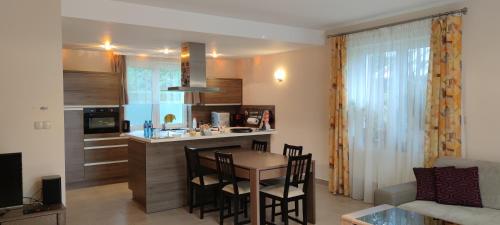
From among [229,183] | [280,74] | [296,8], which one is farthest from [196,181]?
[280,74]

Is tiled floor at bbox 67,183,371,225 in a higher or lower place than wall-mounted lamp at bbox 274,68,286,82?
lower

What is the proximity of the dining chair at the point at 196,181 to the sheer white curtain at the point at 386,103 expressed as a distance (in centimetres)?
220

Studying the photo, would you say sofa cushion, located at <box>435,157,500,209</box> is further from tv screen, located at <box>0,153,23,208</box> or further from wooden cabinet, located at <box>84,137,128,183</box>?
wooden cabinet, located at <box>84,137,128,183</box>

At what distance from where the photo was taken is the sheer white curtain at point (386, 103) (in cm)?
458

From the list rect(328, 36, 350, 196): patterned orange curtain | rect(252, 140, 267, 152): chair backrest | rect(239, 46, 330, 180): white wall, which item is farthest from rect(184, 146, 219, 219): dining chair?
rect(239, 46, 330, 180): white wall

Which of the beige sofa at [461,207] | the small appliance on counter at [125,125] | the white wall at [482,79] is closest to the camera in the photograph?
the beige sofa at [461,207]

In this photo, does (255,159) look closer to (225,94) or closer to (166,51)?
(166,51)

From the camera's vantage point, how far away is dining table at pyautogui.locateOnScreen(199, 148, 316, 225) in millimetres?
3840

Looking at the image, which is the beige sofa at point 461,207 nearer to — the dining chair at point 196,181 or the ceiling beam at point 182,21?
the dining chair at point 196,181

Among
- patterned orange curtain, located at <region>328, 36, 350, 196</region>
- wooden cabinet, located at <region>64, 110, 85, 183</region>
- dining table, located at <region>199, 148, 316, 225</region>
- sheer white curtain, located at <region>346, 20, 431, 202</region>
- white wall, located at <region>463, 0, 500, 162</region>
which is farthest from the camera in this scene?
wooden cabinet, located at <region>64, 110, 85, 183</region>

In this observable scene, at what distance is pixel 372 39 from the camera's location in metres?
5.14

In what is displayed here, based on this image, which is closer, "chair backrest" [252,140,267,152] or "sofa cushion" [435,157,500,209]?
"sofa cushion" [435,157,500,209]

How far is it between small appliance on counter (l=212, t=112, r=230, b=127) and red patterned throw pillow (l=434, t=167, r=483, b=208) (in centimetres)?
487

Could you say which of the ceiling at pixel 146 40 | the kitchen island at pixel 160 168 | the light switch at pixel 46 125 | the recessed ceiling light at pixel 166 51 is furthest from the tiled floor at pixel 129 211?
the recessed ceiling light at pixel 166 51
